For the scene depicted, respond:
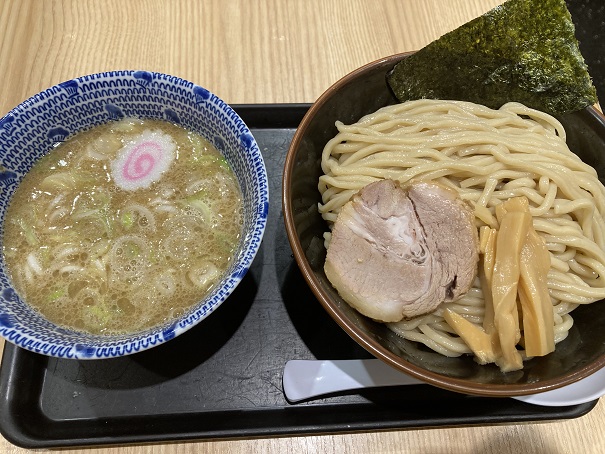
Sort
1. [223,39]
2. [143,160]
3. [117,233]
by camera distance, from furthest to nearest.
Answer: [223,39], [143,160], [117,233]

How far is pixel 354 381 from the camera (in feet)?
4.39

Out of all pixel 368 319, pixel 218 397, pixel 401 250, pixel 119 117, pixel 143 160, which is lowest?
pixel 218 397

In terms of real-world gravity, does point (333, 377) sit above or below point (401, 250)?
below

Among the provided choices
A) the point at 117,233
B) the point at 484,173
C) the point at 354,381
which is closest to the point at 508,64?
the point at 484,173

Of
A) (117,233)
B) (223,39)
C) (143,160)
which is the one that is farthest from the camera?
(223,39)

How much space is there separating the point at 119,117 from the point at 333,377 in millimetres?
1046

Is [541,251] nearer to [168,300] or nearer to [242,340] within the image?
[242,340]

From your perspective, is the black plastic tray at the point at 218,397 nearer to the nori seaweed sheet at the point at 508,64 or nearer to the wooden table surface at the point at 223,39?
the nori seaweed sheet at the point at 508,64

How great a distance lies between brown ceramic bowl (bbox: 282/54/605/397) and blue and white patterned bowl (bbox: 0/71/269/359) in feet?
0.47

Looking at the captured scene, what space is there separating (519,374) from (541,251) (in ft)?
1.13

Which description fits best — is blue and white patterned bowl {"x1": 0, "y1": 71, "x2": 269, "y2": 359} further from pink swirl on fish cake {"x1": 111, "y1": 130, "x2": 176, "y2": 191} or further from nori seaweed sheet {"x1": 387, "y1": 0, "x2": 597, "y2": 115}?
nori seaweed sheet {"x1": 387, "y1": 0, "x2": 597, "y2": 115}

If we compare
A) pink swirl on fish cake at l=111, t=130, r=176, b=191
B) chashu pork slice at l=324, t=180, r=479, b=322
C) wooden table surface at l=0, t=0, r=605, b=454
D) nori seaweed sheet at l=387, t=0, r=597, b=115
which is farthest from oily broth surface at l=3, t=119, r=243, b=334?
nori seaweed sheet at l=387, t=0, r=597, b=115

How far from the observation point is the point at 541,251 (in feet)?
4.16

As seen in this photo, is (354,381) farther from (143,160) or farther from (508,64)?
(508,64)
